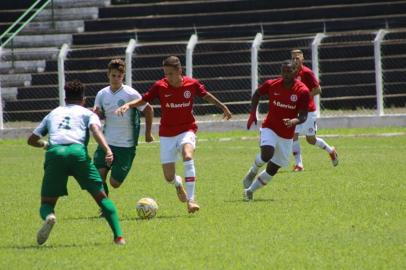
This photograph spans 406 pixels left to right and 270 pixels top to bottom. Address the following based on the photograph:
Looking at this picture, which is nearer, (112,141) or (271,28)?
(112,141)

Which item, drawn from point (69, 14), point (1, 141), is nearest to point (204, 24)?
point (69, 14)

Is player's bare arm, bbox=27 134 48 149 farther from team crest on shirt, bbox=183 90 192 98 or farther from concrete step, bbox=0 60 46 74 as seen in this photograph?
concrete step, bbox=0 60 46 74

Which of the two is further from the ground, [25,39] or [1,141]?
[25,39]

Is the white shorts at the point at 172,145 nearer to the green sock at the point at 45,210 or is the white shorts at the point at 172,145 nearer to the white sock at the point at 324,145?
the green sock at the point at 45,210

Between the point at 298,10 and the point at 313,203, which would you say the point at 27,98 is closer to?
the point at 298,10

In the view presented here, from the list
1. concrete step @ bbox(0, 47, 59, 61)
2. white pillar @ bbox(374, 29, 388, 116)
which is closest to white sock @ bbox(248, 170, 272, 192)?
white pillar @ bbox(374, 29, 388, 116)

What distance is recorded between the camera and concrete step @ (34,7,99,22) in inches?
1351

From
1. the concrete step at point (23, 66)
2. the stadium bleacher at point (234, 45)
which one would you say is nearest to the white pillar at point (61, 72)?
the stadium bleacher at point (234, 45)

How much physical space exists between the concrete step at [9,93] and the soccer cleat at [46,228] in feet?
67.5

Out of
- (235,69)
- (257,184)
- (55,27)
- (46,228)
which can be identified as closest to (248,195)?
(257,184)

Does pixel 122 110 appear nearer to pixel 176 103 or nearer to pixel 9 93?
pixel 176 103

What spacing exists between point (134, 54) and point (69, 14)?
481cm

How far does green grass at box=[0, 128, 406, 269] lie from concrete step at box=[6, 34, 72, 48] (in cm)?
1359

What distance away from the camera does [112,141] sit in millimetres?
13617
